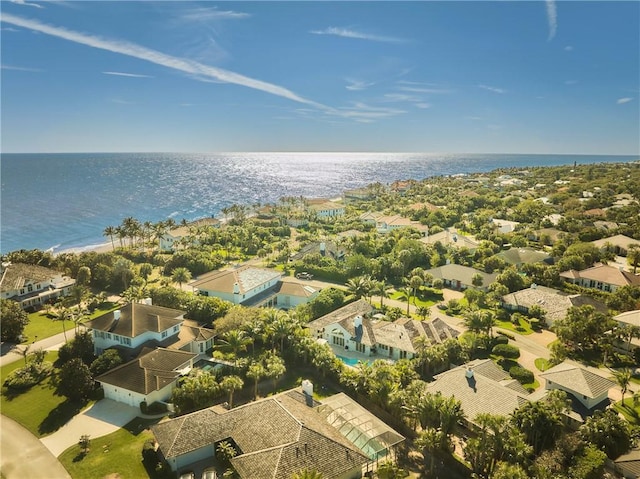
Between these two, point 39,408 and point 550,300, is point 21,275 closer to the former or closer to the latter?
point 39,408

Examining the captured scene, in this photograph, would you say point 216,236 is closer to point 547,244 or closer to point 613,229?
point 547,244

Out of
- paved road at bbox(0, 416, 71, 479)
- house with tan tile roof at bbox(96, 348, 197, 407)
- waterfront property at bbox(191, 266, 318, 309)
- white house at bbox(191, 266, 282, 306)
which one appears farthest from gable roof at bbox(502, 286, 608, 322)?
paved road at bbox(0, 416, 71, 479)

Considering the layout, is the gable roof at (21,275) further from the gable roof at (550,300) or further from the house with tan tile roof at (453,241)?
the house with tan tile roof at (453,241)

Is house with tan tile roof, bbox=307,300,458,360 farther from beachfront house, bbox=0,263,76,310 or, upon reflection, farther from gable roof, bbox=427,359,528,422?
beachfront house, bbox=0,263,76,310

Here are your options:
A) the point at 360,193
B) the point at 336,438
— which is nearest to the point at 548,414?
the point at 336,438

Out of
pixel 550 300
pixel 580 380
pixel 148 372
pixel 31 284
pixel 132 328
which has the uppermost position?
pixel 132 328

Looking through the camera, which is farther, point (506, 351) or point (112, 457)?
point (506, 351)

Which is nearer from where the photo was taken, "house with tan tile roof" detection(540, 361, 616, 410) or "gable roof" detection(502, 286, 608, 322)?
"house with tan tile roof" detection(540, 361, 616, 410)

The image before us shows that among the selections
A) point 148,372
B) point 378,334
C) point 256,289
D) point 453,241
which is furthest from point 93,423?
point 453,241

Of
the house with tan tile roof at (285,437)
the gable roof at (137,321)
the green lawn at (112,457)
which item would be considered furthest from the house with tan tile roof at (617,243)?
the green lawn at (112,457)
